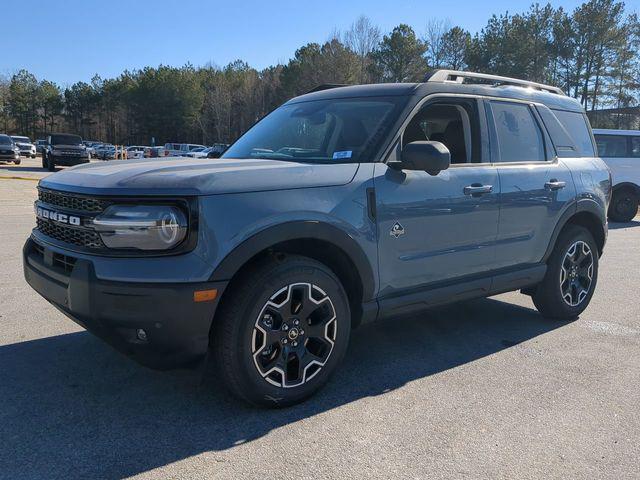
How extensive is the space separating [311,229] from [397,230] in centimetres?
68

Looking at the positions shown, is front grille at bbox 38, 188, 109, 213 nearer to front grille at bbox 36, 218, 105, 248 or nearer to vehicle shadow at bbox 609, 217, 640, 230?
front grille at bbox 36, 218, 105, 248

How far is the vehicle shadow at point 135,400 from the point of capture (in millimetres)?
2729

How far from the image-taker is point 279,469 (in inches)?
105

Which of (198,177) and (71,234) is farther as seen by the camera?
(71,234)

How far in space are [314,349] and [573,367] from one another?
78.4 inches

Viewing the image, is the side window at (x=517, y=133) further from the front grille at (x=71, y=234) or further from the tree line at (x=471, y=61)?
the tree line at (x=471, y=61)

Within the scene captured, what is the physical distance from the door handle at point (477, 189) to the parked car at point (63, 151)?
2723cm

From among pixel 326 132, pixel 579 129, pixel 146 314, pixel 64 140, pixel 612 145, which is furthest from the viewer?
pixel 64 140

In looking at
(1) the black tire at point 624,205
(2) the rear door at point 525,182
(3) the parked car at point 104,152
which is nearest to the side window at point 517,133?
(2) the rear door at point 525,182

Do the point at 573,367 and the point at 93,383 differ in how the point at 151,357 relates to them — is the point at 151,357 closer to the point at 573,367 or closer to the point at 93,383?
the point at 93,383

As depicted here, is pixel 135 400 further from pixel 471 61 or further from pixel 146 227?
pixel 471 61

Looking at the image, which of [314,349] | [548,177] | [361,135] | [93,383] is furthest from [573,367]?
[93,383]

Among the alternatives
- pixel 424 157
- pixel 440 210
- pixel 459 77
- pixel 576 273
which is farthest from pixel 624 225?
pixel 424 157

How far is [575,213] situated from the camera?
501 centimetres
